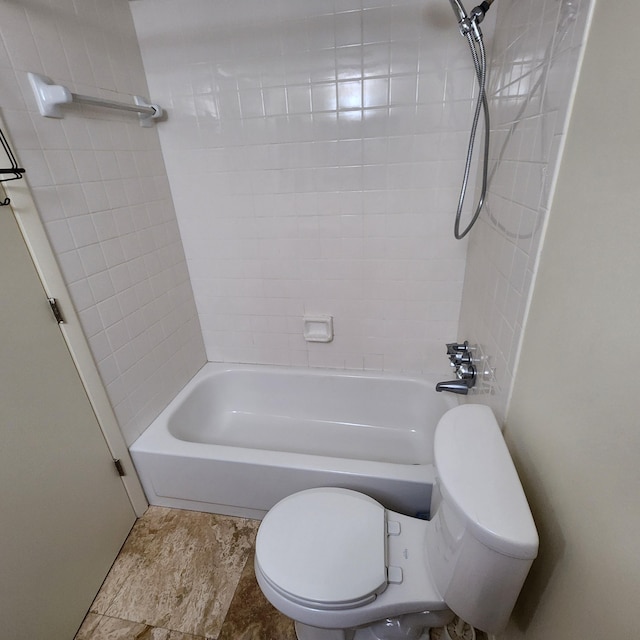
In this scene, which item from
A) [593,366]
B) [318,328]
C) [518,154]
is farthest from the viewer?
[318,328]

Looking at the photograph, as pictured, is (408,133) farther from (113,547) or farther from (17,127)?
(113,547)

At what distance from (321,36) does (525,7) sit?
0.74 m

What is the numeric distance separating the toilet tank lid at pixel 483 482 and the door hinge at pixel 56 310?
3.94 feet

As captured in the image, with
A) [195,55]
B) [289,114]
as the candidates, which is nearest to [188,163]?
[195,55]

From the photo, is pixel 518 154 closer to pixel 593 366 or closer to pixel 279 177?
pixel 593 366

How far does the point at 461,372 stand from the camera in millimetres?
1310

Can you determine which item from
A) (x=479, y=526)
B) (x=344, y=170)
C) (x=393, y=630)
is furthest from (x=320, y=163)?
(x=393, y=630)

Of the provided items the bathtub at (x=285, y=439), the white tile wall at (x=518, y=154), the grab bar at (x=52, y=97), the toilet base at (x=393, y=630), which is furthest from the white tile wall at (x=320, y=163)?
the toilet base at (x=393, y=630)

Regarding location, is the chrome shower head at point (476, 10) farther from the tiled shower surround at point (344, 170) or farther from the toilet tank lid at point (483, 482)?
the toilet tank lid at point (483, 482)

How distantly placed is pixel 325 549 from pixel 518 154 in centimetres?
120

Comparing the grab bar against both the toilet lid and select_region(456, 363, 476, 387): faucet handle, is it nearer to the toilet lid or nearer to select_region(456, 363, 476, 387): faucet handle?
the toilet lid

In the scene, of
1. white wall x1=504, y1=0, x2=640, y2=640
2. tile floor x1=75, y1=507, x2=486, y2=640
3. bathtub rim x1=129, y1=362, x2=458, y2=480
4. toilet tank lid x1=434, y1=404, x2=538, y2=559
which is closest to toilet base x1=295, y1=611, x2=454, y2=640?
tile floor x1=75, y1=507, x2=486, y2=640

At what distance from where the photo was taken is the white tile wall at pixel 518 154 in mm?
712

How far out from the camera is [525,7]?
0.92 meters
